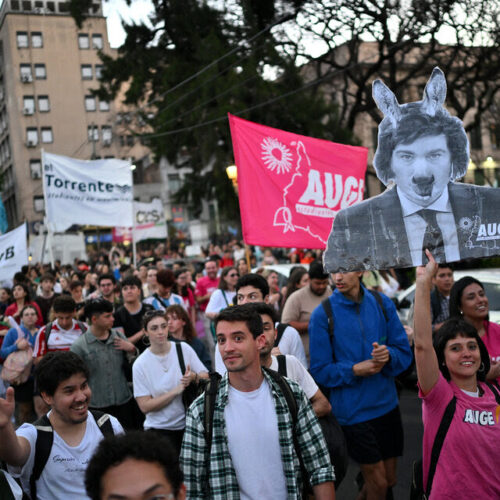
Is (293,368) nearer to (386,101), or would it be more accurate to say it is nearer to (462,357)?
(462,357)

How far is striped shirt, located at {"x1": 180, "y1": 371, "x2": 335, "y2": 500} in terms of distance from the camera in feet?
10.3

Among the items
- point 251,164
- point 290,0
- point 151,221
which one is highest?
point 290,0

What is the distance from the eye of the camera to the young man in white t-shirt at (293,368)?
163 inches

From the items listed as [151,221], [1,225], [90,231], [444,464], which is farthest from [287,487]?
[90,231]

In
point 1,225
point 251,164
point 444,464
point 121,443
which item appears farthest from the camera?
point 1,225

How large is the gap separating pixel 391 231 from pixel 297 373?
1104mm

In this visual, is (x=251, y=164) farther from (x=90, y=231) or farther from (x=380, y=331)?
(x=90, y=231)

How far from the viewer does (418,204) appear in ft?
11.9

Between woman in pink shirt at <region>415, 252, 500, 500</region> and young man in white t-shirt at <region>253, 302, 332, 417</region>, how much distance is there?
88 centimetres

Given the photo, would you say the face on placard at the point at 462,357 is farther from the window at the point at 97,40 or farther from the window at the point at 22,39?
the window at the point at 22,39

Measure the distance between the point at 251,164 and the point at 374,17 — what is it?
1599 centimetres

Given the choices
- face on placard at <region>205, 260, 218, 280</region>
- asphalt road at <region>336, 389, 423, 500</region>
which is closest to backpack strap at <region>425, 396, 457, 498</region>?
asphalt road at <region>336, 389, 423, 500</region>

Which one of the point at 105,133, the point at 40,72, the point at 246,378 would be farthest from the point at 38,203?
the point at 246,378

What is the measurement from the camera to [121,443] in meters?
2.19
